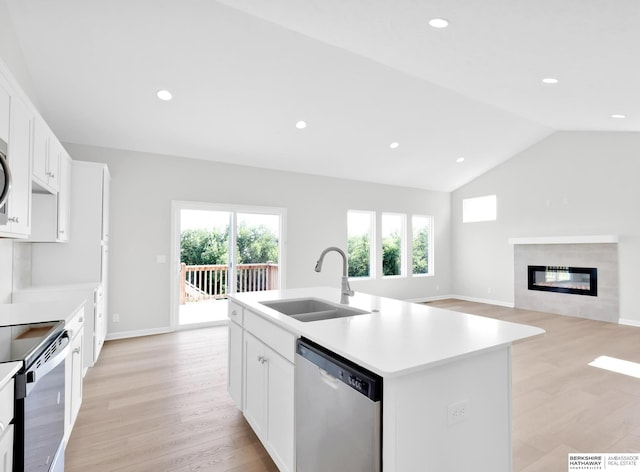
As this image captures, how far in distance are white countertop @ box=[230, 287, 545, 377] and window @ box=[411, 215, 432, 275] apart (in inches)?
227

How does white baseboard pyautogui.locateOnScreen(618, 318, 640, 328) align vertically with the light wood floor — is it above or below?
above

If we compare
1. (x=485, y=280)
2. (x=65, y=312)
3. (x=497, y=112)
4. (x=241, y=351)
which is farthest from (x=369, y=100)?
(x=485, y=280)

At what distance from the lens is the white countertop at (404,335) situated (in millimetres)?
1218

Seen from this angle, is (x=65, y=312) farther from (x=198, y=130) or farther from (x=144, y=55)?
(x=198, y=130)

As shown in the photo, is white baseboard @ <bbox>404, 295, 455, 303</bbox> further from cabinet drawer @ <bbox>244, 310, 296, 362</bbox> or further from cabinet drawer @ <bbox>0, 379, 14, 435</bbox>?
cabinet drawer @ <bbox>0, 379, 14, 435</bbox>

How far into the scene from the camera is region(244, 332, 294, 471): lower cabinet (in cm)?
173

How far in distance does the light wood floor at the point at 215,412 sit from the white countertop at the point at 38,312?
2.94ft

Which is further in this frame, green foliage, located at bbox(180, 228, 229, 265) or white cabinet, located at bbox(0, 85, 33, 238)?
green foliage, located at bbox(180, 228, 229, 265)

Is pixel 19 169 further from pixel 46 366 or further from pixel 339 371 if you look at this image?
pixel 339 371

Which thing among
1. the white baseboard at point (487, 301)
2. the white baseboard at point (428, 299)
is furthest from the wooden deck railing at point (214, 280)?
the white baseboard at point (487, 301)

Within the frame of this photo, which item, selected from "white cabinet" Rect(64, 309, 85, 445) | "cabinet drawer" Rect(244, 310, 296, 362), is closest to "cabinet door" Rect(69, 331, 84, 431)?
"white cabinet" Rect(64, 309, 85, 445)

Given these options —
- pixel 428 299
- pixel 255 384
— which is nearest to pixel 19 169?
pixel 255 384

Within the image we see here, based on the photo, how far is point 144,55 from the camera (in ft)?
10.6

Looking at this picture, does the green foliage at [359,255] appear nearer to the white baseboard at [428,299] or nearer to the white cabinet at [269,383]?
the white baseboard at [428,299]
